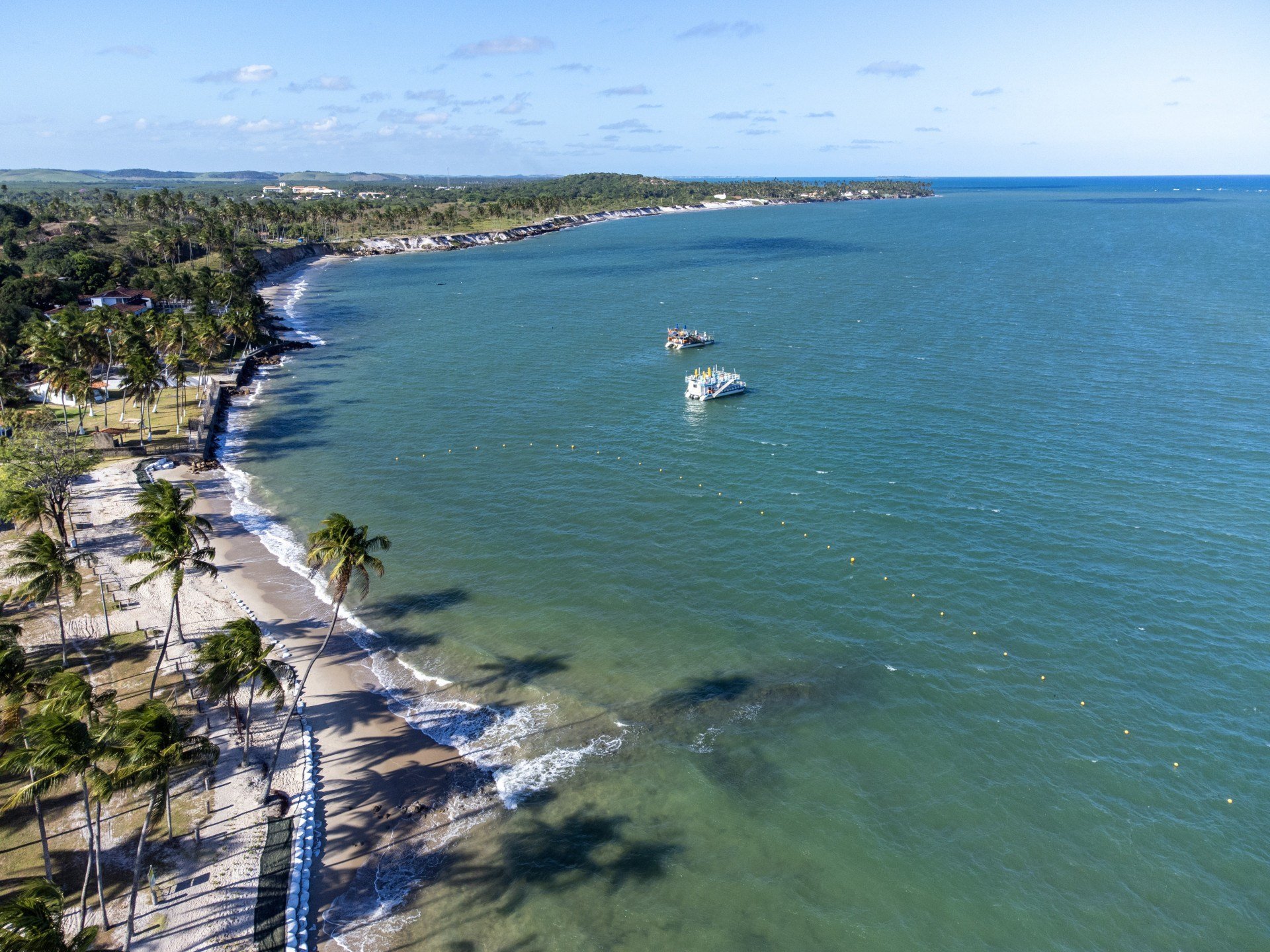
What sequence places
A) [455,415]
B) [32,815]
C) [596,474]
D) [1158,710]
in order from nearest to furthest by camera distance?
[32,815] < [1158,710] < [596,474] < [455,415]

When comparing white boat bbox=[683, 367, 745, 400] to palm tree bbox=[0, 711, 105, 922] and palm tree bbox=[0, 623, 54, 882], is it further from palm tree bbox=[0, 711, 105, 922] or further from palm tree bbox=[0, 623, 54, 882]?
palm tree bbox=[0, 711, 105, 922]

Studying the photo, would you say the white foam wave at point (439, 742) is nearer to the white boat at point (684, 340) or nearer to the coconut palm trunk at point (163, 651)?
the coconut palm trunk at point (163, 651)

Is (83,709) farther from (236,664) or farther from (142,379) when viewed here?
(142,379)

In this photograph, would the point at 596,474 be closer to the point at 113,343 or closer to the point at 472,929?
the point at 472,929

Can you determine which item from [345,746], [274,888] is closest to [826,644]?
[345,746]

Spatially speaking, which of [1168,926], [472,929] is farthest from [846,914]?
[472,929]

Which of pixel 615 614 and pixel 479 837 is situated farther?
pixel 615 614

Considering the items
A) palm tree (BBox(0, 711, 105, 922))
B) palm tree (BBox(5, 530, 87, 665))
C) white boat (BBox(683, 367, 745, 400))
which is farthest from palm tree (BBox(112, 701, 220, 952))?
white boat (BBox(683, 367, 745, 400))
